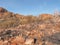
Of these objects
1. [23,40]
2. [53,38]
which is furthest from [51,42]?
[23,40]

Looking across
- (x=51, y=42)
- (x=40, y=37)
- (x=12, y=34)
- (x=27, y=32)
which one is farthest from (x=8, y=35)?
(x=51, y=42)


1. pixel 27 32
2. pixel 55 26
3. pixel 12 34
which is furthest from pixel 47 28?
pixel 12 34

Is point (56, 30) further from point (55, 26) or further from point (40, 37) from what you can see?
point (40, 37)

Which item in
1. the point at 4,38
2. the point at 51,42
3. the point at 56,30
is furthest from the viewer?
the point at 56,30

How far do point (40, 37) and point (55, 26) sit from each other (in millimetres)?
2056

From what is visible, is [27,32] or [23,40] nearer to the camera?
[23,40]

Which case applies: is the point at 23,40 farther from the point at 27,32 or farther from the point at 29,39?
the point at 27,32

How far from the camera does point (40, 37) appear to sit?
10.1m

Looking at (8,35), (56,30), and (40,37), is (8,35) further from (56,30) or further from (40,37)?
(56,30)

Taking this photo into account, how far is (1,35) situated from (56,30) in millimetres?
2948

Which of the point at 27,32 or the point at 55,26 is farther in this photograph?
the point at 55,26

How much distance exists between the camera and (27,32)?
1084 cm

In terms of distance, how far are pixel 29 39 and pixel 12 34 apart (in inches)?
51.9

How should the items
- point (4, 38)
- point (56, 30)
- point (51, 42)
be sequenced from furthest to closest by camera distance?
point (56, 30), point (4, 38), point (51, 42)
